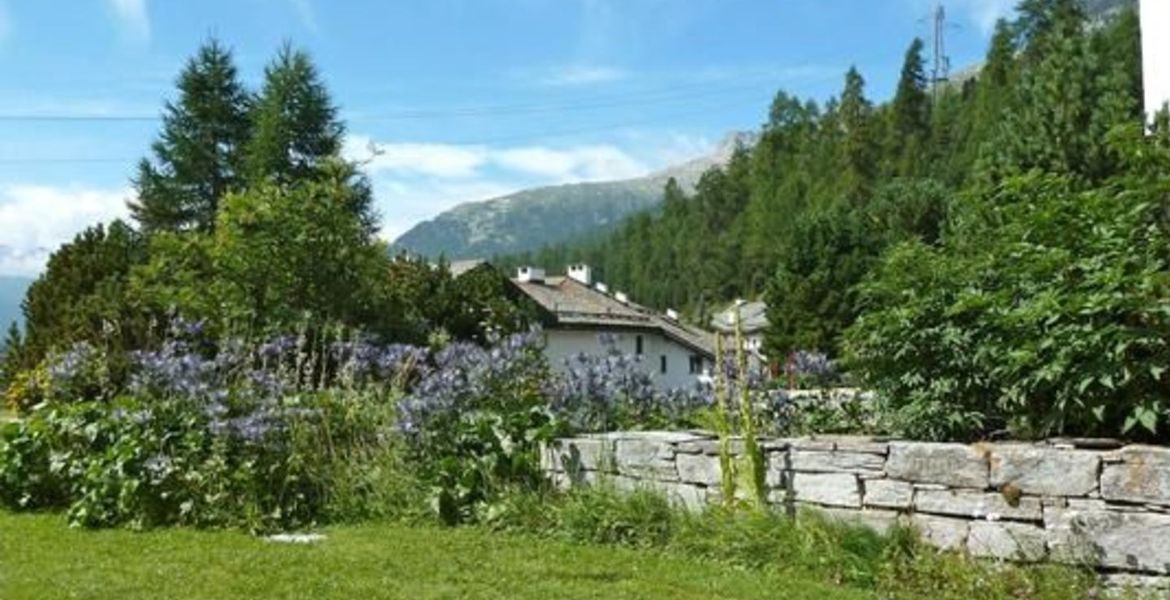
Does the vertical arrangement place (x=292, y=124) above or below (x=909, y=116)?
below

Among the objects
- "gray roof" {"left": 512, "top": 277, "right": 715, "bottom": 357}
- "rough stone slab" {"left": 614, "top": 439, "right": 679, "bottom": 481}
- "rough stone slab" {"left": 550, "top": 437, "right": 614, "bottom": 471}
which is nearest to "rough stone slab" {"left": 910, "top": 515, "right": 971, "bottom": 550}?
"rough stone slab" {"left": 614, "top": 439, "right": 679, "bottom": 481}

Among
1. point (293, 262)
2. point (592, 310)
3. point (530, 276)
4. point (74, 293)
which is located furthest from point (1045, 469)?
point (530, 276)

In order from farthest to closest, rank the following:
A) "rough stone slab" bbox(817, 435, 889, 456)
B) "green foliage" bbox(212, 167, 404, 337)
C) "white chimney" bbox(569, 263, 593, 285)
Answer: "white chimney" bbox(569, 263, 593, 285) → "green foliage" bbox(212, 167, 404, 337) → "rough stone slab" bbox(817, 435, 889, 456)

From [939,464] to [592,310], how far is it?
133ft

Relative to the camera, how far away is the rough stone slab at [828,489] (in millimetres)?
5945

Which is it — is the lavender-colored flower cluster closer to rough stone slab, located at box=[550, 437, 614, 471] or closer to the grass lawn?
rough stone slab, located at box=[550, 437, 614, 471]

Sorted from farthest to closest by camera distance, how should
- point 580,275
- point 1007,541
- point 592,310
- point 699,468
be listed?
1. point 580,275
2. point 592,310
3. point 699,468
4. point 1007,541

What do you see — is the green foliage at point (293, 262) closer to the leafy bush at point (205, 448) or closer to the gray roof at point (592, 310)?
the leafy bush at point (205, 448)

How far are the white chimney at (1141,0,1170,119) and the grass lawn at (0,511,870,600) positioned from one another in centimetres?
578

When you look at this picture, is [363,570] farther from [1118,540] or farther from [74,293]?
[74,293]

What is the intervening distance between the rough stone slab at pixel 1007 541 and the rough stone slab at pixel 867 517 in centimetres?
42

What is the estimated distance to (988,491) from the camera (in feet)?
17.7

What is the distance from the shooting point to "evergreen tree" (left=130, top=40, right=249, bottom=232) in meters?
34.1

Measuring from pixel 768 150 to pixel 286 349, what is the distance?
92.5 metres
